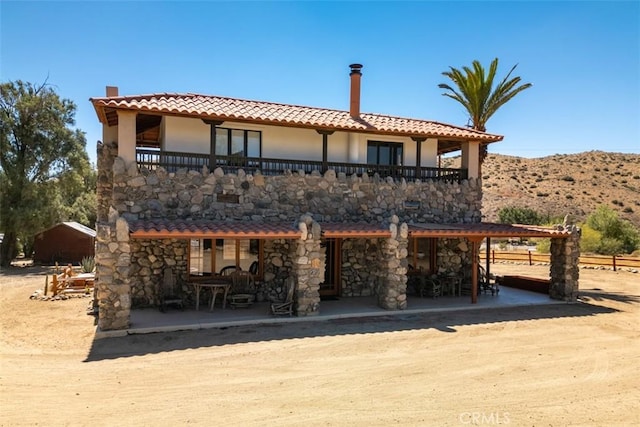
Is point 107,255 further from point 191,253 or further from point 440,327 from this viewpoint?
point 440,327

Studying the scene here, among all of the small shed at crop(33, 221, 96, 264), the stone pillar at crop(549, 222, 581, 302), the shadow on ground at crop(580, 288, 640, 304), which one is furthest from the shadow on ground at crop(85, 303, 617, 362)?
the small shed at crop(33, 221, 96, 264)

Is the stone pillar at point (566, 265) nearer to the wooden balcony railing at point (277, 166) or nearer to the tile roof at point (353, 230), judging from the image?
the wooden balcony railing at point (277, 166)

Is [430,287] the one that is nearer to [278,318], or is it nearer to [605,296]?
Result: [278,318]

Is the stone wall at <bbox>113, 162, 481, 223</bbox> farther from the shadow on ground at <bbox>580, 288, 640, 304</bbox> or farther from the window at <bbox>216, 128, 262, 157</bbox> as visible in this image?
the shadow on ground at <bbox>580, 288, 640, 304</bbox>

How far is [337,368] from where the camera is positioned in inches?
336

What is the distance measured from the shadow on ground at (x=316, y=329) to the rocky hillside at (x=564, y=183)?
116 ft

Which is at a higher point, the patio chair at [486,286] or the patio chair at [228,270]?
the patio chair at [228,270]

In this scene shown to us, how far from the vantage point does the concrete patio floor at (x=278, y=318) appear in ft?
36.6

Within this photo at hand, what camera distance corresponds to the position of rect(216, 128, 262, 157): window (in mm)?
14273

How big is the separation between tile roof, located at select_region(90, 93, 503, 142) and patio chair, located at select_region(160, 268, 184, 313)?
4.84 meters

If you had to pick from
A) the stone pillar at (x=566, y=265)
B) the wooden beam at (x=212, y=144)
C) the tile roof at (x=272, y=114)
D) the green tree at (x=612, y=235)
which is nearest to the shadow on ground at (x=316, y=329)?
the stone pillar at (x=566, y=265)

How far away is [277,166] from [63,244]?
1959 cm

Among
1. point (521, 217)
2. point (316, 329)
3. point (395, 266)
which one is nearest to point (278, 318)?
point (316, 329)

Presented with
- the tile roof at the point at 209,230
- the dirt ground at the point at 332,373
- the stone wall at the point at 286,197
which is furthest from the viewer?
the stone wall at the point at 286,197
